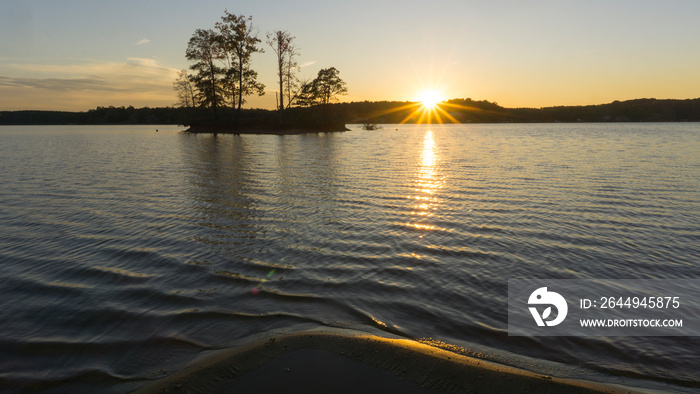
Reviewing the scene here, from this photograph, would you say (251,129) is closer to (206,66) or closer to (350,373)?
(206,66)

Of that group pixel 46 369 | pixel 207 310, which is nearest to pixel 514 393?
pixel 207 310

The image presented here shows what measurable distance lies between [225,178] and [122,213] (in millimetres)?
8792

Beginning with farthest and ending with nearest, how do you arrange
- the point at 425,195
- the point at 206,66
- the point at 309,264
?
the point at 206,66
the point at 425,195
the point at 309,264

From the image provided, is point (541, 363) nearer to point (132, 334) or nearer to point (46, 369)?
point (132, 334)

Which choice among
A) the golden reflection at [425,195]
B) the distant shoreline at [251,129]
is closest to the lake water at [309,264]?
the golden reflection at [425,195]

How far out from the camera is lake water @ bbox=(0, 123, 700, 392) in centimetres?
566

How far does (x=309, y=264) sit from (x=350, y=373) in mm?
4784

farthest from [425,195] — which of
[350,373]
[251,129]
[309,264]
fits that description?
[251,129]

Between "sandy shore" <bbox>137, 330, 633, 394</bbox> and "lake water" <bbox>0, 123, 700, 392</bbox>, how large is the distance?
0.51m

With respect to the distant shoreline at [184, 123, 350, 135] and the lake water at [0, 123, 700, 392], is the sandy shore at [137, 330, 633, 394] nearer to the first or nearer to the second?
the lake water at [0, 123, 700, 392]

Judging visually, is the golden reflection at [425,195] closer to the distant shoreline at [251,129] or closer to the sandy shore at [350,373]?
the sandy shore at [350,373]

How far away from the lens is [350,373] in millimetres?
4758

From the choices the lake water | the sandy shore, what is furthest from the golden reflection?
the sandy shore

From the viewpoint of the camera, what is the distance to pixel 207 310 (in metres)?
6.91
